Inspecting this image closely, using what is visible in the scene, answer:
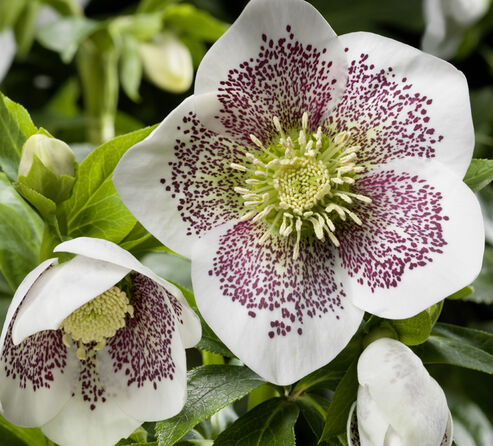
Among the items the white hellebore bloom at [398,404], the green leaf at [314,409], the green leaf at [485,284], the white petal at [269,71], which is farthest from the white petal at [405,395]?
the green leaf at [485,284]

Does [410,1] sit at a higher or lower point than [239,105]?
lower

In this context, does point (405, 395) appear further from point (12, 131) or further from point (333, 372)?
point (12, 131)

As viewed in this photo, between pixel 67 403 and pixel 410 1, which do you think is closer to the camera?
pixel 67 403

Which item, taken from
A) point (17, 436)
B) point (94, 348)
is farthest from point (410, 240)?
point (17, 436)

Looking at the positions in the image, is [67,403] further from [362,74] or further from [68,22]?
[68,22]

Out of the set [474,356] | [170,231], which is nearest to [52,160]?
[170,231]

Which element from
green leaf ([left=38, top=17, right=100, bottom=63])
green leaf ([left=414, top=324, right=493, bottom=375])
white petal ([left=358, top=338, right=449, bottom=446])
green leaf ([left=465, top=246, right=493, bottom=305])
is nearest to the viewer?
white petal ([left=358, top=338, right=449, bottom=446])

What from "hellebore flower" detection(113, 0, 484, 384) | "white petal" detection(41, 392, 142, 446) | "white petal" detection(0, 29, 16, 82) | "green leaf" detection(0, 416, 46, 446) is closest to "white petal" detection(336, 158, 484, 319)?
"hellebore flower" detection(113, 0, 484, 384)

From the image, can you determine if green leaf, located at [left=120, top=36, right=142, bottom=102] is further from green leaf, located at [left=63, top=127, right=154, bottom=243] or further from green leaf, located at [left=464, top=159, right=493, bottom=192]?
green leaf, located at [left=464, top=159, right=493, bottom=192]
